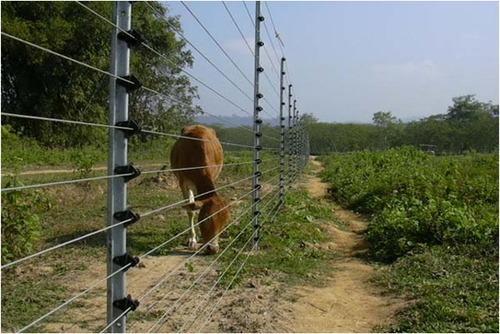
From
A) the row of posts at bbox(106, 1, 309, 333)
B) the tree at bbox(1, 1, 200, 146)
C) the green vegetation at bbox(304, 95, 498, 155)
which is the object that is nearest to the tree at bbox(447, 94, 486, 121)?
the green vegetation at bbox(304, 95, 498, 155)

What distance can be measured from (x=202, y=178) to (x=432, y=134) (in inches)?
1655

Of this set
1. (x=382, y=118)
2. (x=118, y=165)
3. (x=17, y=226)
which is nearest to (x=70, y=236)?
(x=17, y=226)

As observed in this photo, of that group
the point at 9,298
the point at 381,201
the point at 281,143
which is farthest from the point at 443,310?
the point at 381,201

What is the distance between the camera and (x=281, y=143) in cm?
870

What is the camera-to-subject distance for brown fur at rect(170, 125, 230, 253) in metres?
5.69

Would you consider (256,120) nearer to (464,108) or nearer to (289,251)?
(289,251)

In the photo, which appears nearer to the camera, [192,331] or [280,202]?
[192,331]

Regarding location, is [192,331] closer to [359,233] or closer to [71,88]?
[359,233]

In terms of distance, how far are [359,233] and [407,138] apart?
41.5 m

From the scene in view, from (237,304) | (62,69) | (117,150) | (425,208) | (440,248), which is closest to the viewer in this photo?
(117,150)

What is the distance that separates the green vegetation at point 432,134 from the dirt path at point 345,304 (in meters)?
32.1

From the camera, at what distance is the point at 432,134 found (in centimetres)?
4541

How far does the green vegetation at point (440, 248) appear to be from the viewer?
4.07 meters

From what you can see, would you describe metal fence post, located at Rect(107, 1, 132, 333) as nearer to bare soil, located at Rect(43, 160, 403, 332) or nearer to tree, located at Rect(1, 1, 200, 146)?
bare soil, located at Rect(43, 160, 403, 332)
